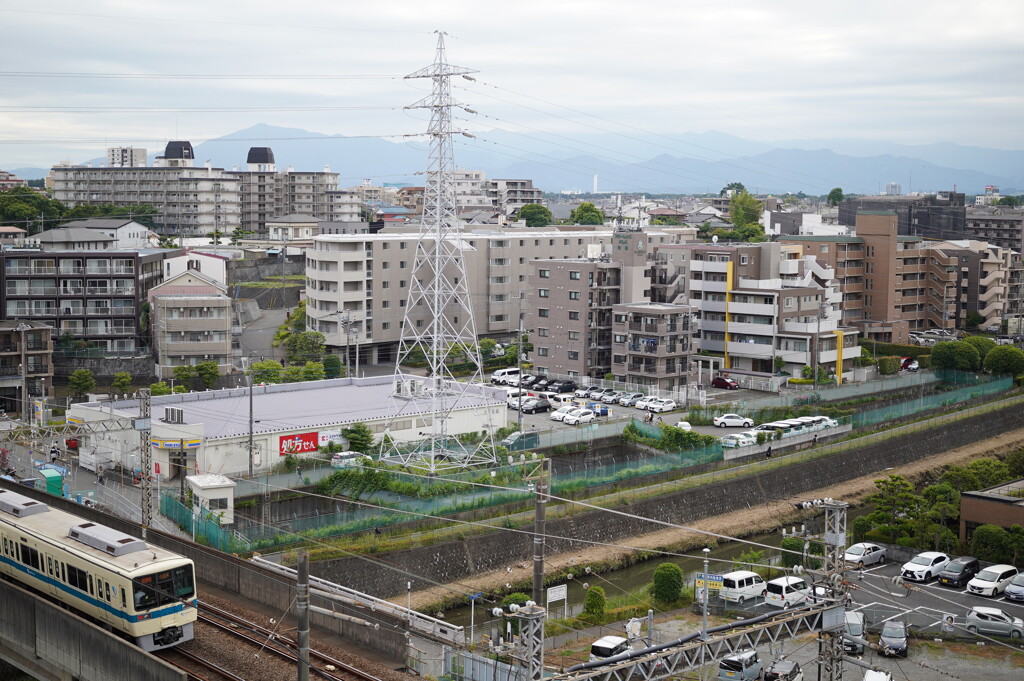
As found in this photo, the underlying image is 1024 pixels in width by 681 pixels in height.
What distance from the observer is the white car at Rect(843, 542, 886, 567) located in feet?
60.3

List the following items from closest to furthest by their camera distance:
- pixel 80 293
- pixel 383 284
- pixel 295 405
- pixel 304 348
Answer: pixel 295 405
pixel 80 293
pixel 304 348
pixel 383 284

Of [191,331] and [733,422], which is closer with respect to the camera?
[733,422]

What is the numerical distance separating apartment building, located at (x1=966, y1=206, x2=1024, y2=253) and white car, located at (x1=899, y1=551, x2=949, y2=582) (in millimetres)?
50364

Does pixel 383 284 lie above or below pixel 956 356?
above

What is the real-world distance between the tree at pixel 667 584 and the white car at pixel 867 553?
3.57m

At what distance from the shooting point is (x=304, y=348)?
31969 millimetres

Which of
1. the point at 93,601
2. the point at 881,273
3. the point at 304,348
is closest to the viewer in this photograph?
the point at 93,601

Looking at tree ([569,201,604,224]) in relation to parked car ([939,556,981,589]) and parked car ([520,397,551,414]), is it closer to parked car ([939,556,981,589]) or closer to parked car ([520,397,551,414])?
parked car ([520,397,551,414])

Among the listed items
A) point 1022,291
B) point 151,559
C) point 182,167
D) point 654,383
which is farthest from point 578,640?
point 182,167

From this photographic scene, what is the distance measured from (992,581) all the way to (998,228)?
5399 centimetres

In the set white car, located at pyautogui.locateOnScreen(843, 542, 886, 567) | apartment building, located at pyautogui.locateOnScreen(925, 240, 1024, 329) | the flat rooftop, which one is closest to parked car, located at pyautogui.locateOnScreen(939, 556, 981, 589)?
white car, located at pyautogui.locateOnScreen(843, 542, 886, 567)

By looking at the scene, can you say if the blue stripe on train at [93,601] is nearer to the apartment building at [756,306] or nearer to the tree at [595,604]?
the tree at [595,604]

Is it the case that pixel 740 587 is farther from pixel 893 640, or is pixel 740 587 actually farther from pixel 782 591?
pixel 893 640

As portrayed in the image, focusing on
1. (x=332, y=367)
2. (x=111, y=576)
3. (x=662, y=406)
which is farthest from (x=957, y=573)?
(x=332, y=367)
